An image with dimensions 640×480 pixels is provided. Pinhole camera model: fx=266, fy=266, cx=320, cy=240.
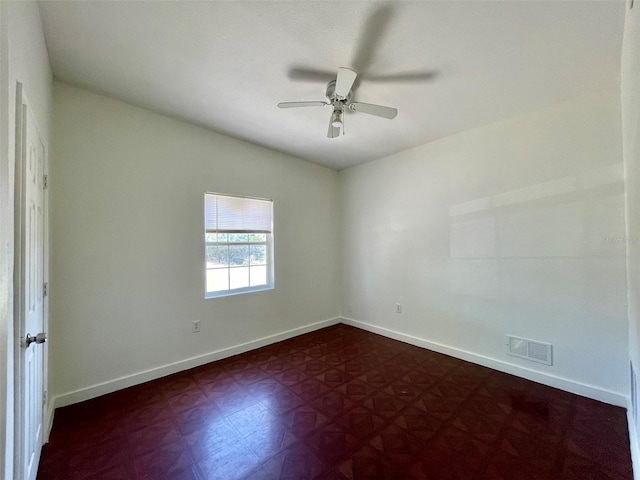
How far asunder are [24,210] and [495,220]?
142 inches

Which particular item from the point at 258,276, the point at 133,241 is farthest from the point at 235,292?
the point at 133,241

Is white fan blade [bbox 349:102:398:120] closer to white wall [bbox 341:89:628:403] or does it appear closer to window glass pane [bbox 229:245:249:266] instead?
white wall [bbox 341:89:628:403]

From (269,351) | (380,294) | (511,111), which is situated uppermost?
(511,111)

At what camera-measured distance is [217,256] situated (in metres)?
3.17

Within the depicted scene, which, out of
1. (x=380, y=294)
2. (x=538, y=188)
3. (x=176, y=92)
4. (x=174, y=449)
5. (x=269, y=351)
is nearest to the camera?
(x=174, y=449)

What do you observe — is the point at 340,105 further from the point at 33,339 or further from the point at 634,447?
the point at 634,447

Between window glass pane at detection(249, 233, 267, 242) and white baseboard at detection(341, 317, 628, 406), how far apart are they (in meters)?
2.14

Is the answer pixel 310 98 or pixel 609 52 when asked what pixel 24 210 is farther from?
pixel 609 52

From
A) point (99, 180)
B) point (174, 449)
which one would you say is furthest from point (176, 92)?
point (174, 449)

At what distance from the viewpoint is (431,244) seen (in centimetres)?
336

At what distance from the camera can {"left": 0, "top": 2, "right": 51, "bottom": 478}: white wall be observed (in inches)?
34.6

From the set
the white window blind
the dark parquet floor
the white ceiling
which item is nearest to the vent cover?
the dark parquet floor

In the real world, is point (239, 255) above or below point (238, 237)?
below

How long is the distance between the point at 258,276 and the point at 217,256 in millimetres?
625
